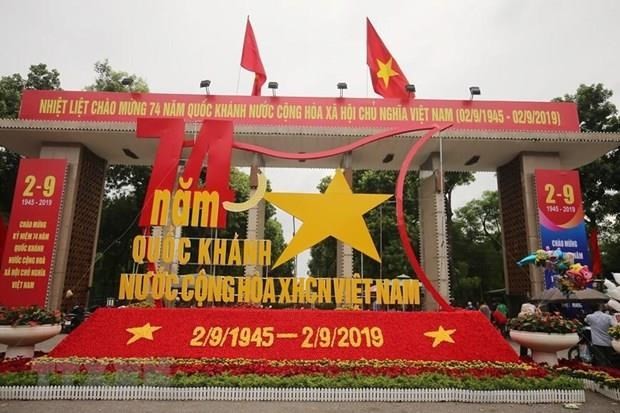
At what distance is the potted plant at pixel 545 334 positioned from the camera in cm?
890

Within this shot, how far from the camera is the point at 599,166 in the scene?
22469 millimetres

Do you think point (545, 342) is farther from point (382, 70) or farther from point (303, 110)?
point (382, 70)

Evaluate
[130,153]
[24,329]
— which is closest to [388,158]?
[130,153]

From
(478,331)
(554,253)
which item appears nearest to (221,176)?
(478,331)

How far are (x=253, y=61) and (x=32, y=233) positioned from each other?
1227 centimetres

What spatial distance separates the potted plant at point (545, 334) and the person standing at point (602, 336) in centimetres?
34

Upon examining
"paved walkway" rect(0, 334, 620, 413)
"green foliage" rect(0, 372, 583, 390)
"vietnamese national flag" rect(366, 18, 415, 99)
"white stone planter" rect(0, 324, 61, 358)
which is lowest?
"paved walkway" rect(0, 334, 620, 413)

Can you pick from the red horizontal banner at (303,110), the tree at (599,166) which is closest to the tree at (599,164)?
the tree at (599,166)

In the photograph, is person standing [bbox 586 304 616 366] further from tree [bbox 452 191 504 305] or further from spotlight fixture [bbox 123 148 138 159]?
tree [bbox 452 191 504 305]

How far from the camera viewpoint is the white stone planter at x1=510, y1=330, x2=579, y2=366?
8.88 meters

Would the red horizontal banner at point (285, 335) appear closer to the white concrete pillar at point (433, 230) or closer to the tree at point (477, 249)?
the white concrete pillar at point (433, 230)

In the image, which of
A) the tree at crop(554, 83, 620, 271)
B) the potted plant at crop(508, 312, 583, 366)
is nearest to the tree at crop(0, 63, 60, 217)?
the potted plant at crop(508, 312, 583, 366)

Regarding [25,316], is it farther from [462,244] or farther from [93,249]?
[462,244]

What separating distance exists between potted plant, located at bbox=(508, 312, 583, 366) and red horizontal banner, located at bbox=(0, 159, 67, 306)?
1603 centimetres
